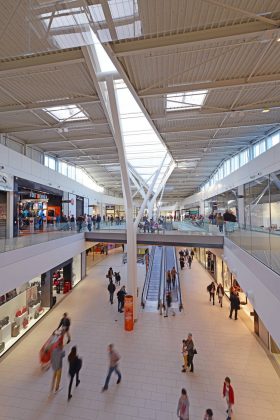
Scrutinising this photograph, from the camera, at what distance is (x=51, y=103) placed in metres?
10.9

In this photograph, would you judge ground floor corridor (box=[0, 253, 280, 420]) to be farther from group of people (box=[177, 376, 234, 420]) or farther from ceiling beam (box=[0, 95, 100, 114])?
ceiling beam (box=[0, 95, 100, 114])

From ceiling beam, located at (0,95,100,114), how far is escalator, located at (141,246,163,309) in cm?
1120

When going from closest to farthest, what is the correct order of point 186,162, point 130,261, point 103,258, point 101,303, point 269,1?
1. point 269,1
2. point 130,261
3. point 101,303
4. point 186,162
5. point 103,258

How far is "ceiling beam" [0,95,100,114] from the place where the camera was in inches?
420

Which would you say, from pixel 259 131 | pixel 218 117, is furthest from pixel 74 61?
pixel 259 131

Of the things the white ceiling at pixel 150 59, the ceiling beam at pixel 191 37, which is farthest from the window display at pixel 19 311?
the ceiling beam at pixel 191 37

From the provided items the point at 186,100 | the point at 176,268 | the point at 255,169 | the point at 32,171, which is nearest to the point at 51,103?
the point at 186,100

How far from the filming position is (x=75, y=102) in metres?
10.8

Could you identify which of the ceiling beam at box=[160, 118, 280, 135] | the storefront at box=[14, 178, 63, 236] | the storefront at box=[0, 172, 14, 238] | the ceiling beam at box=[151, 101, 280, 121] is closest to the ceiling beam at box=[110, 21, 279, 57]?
the ceiling beam at box=[151, 101, 280, 121]

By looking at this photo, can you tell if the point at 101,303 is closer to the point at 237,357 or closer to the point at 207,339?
the point at 207,339

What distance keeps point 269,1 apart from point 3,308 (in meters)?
13.3

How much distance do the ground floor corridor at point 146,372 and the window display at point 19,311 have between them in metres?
0.49

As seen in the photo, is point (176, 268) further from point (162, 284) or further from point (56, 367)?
point (56, 367)

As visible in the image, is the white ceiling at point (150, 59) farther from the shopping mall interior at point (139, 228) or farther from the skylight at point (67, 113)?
the skylight at point (67, 113)
